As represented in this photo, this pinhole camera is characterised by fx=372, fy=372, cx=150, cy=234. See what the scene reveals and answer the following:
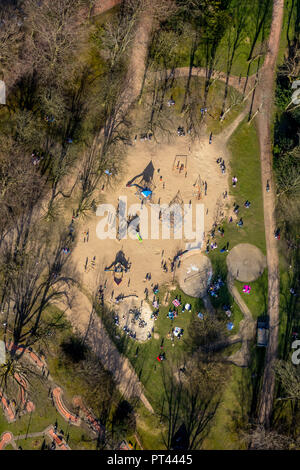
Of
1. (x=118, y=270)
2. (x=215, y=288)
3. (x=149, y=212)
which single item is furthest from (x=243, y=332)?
(x=149, y=212)

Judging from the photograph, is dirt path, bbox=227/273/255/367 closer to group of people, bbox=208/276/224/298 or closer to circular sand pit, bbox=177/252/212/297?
group of people, bbox=208/276/224/298

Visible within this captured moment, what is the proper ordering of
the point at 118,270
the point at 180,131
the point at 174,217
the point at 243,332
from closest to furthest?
the point at 118,270, the point at 243,332, the point at 174,217, the point at 180,131

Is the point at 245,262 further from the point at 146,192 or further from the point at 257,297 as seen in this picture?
the point at 146,192

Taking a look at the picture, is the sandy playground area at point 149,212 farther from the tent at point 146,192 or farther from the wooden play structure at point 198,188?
the tent at point 146,192

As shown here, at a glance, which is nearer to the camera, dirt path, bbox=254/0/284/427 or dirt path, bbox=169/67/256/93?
dirt path, bbox=254/0/284/427

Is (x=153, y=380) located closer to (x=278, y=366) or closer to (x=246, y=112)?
(x=278, y=366)

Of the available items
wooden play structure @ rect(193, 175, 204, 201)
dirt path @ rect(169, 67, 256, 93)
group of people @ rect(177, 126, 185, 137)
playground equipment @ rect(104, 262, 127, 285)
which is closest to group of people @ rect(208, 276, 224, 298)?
wooden play structure @ rect(193, 175, 204, 201)
